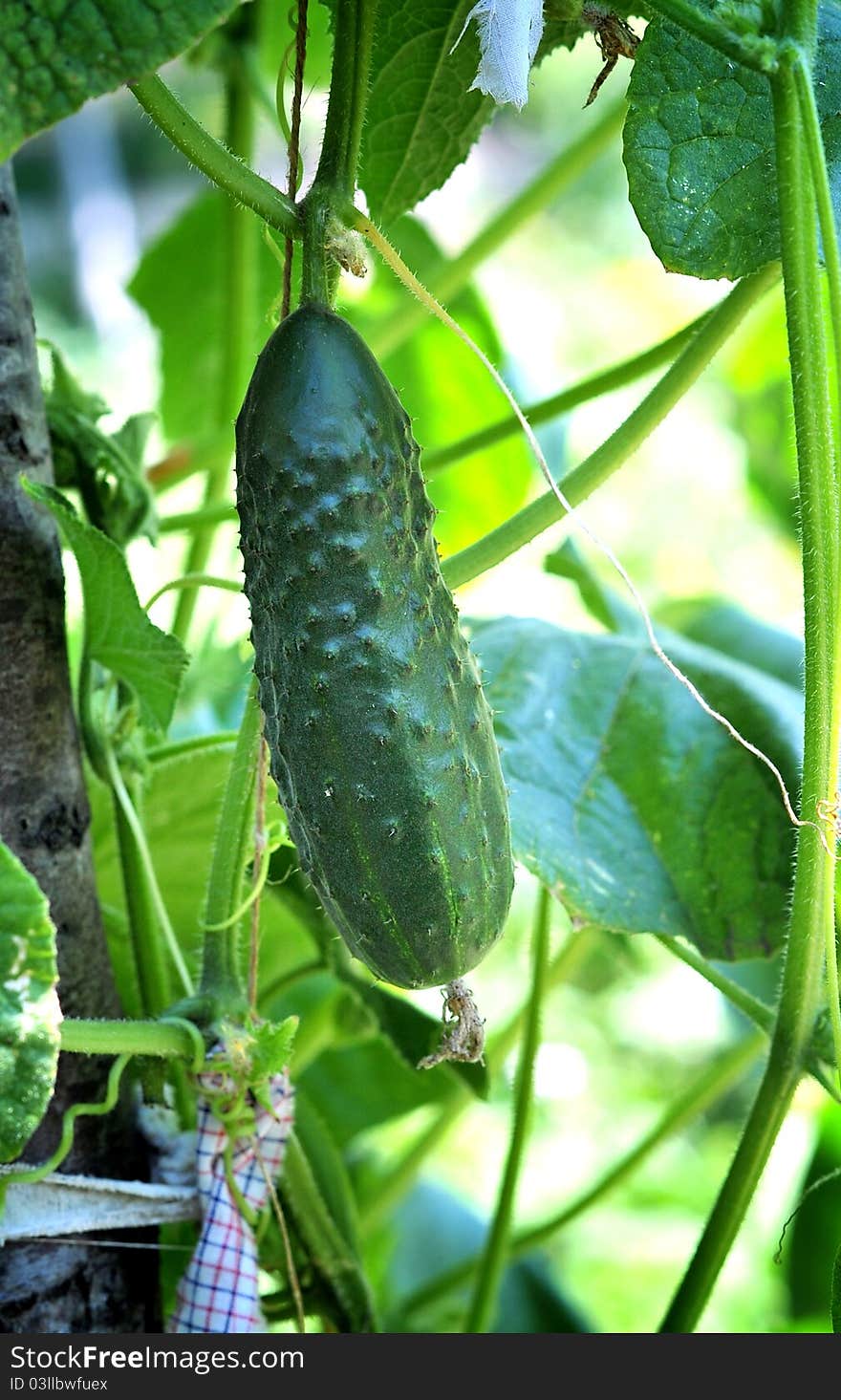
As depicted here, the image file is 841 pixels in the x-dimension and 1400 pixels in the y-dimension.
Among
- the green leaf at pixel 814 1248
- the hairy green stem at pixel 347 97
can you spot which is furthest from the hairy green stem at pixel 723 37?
the green leaf at pixel 814 1248

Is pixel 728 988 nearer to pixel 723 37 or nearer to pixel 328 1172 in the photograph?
pixel 328 1172

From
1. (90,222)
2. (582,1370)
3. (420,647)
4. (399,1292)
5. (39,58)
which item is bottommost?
(582,1370)

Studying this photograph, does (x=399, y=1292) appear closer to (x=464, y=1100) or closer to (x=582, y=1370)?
(x=464, y=1100)

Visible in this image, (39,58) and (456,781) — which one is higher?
(39,58)

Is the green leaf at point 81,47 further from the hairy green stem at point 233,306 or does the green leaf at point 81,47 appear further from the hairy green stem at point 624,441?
the hairy green stem at point 233,306

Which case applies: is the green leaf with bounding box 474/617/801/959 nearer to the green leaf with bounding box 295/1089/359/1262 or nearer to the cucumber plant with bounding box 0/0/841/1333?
the cucumber plant with bounding box 0/0/841/1333

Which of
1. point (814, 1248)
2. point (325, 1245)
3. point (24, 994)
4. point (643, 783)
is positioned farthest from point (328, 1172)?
point (814, 1248)

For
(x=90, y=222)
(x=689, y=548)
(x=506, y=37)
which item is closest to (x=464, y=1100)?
(x=506, y=37)

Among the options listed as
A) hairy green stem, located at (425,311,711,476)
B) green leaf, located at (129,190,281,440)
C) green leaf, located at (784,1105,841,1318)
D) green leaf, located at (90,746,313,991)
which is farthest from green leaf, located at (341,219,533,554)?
green leaf, located at (784,1105,841,1318)
